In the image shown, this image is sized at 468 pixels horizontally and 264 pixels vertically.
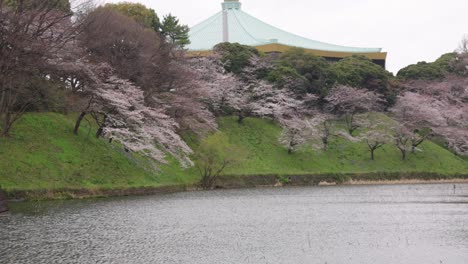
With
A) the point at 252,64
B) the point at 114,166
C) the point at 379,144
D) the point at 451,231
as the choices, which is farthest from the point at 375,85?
the point at 451,231

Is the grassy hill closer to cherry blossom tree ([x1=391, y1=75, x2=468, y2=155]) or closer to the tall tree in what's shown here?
cherry blossom tree ([x1=391, y1=75, x2=468, y2=155])

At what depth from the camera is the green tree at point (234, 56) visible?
56.4m

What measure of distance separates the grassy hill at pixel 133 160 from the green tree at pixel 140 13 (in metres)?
12.4

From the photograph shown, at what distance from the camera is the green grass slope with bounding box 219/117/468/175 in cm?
4597

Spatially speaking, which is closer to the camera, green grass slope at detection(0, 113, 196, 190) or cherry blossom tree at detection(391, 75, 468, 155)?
green grass slope at detection(0, 113, 196, 190)

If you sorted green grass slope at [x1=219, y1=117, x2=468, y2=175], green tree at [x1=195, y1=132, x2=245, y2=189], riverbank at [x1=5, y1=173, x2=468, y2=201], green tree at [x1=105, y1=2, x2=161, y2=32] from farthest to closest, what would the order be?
1. green tree at [x1=105, y1=2, x2=161, y2=32]
2. green grass slope at [x1=219, y1=117, x2=468, y2=175]
3. green tree at [x1=195, y1=132, x2=245, y2=189]
4. riverbank at [x1=5, y1=173, x2=468, y2=201]

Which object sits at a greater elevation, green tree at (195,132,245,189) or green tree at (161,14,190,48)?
green tree at (161,14,190,48)

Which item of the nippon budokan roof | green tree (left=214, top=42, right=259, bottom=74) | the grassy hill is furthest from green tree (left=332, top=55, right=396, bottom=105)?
the nippon budokan roof

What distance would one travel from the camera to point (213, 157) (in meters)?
37.9

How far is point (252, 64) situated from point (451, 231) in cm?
4101

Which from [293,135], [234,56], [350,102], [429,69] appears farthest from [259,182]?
[429,69]

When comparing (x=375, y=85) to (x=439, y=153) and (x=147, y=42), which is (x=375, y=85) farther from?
(x=147, y=42)

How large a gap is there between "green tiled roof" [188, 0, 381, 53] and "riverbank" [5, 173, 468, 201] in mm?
31494

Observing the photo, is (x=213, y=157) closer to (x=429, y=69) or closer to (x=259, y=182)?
(x=259, y=182)
